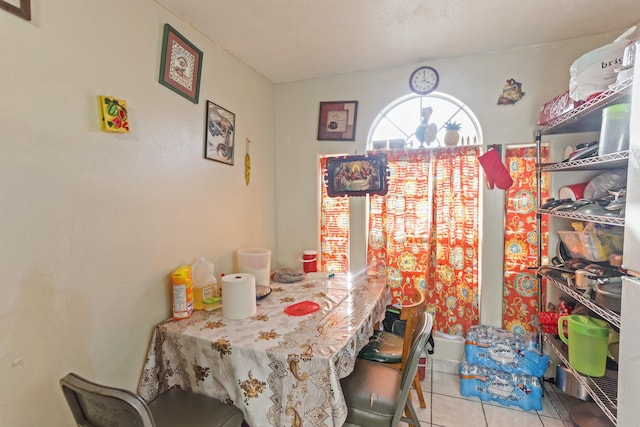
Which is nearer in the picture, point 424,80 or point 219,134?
point 219,134

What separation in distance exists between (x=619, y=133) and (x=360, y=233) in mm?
1659

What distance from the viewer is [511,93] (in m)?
2.11

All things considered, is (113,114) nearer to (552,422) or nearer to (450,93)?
(450,93)

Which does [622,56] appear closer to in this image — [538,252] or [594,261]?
[594,261]

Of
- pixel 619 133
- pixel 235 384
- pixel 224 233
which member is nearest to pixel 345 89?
pixel 224 233

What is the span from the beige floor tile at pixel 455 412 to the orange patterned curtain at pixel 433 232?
18.4 inches

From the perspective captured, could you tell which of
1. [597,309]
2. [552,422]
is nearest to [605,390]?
[597,309]

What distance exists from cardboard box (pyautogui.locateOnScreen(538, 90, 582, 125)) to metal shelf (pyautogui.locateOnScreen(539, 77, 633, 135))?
2 centimetres

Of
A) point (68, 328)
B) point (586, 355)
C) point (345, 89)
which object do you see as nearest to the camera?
point (68, 328)

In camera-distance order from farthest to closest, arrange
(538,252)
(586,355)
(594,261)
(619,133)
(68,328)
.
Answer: (538,252), (594,261), (586,355), (619,133), (68,328)

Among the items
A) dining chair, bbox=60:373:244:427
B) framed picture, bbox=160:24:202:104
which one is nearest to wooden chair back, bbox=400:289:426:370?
dining chair, bbox=60:373:244:427

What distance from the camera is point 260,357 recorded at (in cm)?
120

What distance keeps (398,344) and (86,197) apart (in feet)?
6.05

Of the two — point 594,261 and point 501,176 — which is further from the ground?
point 501,176
